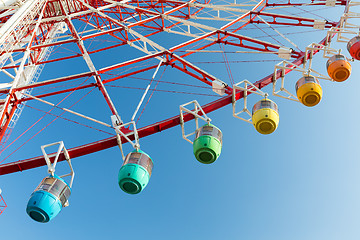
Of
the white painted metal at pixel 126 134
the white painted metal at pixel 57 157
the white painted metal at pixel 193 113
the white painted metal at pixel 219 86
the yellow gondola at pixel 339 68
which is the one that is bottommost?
the white painted metal at pixel 57 157

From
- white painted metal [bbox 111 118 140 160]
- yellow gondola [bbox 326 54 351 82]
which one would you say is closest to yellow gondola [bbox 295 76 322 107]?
yellow gondola [bbox 326 54 351 82]

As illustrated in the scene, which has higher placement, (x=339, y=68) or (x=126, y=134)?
(x=339, y=68)

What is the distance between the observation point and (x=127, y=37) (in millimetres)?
20469

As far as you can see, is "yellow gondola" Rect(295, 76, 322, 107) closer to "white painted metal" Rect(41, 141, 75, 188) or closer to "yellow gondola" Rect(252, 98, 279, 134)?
"yellow gondola" Rect(252, 98, 279, 134)

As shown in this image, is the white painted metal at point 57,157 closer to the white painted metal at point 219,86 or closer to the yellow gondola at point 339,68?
the white painted metal at point 219,86

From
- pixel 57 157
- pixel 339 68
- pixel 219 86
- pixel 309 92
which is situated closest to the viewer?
pixel 57 157

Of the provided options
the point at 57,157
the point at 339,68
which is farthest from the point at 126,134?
the point at 339,68

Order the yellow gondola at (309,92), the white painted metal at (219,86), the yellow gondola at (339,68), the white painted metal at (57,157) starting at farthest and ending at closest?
1. the yellow gondola at (339,68)
2. the white painted metal at (219,86)
3. the yellow gondola at (309,92)
4. the white painted metal at (57,157)

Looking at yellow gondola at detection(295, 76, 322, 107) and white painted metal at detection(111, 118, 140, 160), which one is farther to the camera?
yellow gondola at detection(295, 76, 322, 107)

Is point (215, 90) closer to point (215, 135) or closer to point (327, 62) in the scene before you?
point (215, 135)

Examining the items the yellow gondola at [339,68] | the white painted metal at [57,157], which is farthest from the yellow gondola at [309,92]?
the white painted metal at [57,157]

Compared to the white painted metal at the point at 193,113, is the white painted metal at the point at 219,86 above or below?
above

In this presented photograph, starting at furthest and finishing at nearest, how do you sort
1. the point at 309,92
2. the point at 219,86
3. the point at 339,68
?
1. the point at 339,68
2. the point at 219,86
3. the point at 309,92

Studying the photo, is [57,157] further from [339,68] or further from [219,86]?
[339,68]
